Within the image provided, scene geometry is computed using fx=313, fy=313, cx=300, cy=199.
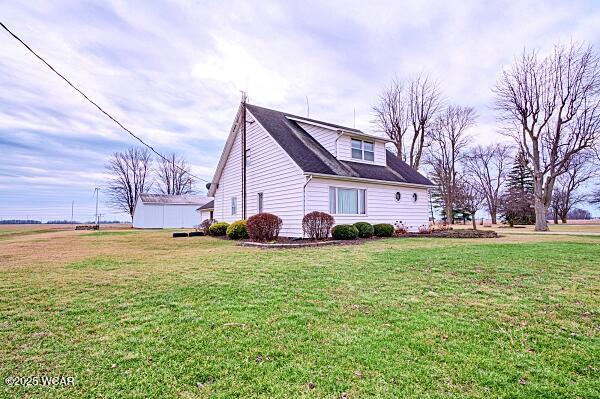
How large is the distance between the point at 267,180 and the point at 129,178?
4287cm

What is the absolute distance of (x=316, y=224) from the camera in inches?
484

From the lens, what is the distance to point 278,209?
48.8 feet

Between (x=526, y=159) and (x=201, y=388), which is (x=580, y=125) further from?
(x=201, y=388)

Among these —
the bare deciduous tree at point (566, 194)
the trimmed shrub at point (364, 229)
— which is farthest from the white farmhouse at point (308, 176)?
the bare deciduous tree at point (566, 194)

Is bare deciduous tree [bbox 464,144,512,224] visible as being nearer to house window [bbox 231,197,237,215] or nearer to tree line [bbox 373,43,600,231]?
tree line [bbox 373,43,600,231]

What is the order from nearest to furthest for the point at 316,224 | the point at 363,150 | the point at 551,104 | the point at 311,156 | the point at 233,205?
the point at 316,224
the point at 311,156
the point at 363,150
the point at 233,205
the point at 551,104

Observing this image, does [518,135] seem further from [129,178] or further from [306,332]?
[129,178]

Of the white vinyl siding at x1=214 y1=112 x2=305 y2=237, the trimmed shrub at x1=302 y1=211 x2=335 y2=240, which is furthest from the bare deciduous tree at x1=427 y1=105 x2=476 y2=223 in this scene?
the trimmed shrub at x1=302 y1=211 x2=335 y2=240

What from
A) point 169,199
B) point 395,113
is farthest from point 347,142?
point 169,199

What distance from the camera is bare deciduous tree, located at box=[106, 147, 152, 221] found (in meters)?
49.0

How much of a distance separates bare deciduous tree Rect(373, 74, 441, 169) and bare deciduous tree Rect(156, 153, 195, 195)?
117ft

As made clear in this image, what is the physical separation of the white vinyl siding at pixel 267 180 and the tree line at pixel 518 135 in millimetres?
15083

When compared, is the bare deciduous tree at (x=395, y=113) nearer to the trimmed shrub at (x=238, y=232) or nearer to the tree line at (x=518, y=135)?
the tree line at (x=518, y=135)

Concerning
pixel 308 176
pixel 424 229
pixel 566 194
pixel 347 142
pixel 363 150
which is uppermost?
pixel 347 142
